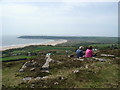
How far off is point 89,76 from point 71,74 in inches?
53.7

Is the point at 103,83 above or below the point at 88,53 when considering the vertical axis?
below

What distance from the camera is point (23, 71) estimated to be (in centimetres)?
1714

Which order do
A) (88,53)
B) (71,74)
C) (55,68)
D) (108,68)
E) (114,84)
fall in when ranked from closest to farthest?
(114,84) < (71,74) < (108,68) < (55,68) < (88,53)

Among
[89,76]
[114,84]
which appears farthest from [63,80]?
[114,84]

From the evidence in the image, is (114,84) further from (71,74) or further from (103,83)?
(71,74)

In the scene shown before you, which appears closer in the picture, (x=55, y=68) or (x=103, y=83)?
(x=103, y=83)

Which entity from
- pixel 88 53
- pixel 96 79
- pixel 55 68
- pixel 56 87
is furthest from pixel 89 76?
pixel 88 53

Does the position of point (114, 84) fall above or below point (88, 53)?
below

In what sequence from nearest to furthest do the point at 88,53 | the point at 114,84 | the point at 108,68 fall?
1. the point at 114,84
2. the point at 108,68
3. the point at 88,53

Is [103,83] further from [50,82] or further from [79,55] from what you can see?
[79,55]

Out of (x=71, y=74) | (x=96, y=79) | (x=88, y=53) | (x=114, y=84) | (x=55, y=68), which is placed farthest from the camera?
(x=88, y=53)

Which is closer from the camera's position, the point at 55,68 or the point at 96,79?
the point at 96,79

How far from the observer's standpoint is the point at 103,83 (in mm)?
11352

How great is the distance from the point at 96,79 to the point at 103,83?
0.76m
